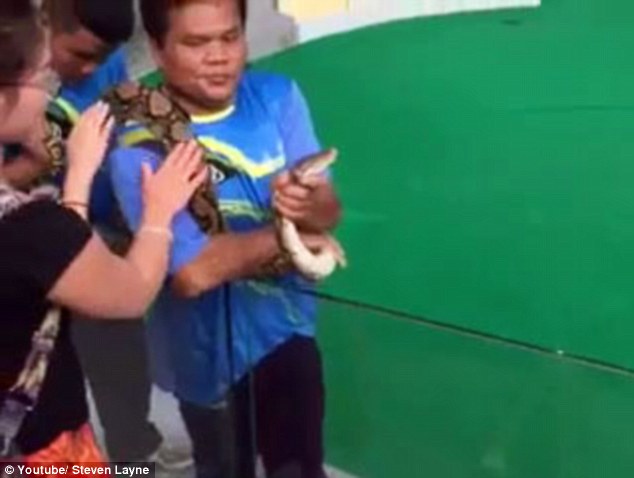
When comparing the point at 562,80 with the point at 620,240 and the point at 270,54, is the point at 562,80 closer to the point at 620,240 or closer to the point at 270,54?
the point at 620,240

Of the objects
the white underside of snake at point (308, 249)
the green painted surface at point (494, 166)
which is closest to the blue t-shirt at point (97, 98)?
the white underside of snake at point (308, 249)

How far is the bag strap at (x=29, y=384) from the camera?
1711 mm

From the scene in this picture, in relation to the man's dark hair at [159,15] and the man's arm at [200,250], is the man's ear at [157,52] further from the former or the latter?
the man's arm at [200,250]

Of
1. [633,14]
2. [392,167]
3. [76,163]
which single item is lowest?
[392,167]

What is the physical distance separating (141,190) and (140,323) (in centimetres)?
16

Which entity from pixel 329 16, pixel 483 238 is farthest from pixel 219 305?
pixel 329 16

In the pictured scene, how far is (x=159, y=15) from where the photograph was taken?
7.56 feet

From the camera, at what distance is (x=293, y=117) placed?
7.51 feet

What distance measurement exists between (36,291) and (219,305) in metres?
0.45

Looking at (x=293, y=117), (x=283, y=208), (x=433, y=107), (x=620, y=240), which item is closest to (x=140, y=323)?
(x=283, y=208)

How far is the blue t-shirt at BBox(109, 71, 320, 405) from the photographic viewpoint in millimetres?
2105

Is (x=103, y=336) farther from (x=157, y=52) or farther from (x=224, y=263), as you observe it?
(x=157, y=52)

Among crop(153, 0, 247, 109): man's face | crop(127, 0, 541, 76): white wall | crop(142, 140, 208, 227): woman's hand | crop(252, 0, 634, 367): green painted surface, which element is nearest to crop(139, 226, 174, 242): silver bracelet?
crop(142, 140, 208, 227): woman's hand

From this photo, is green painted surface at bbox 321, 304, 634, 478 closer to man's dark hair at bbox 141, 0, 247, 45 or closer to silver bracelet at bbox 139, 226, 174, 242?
silver bracelet at bbox 139, 226, 174, 242
